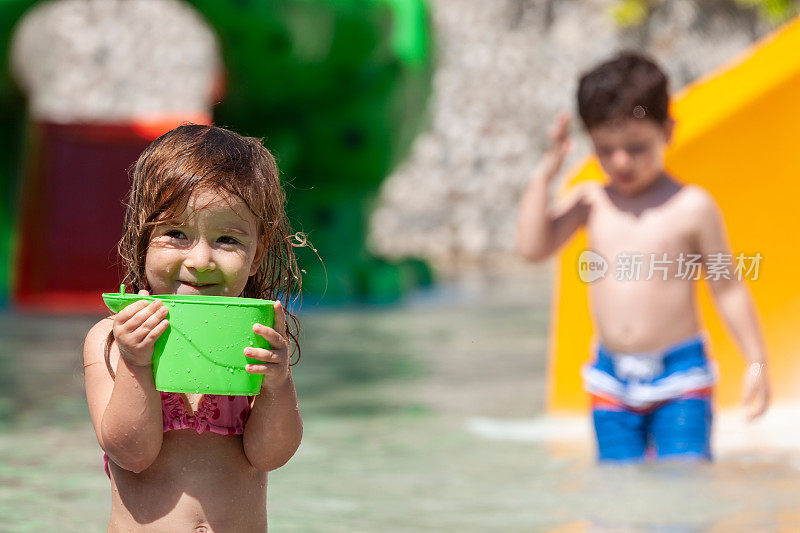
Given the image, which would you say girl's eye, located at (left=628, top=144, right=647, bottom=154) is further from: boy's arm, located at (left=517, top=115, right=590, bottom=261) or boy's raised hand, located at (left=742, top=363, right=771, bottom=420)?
boy's raised hand, located at (left=742, top=363, right=771, bottom=420)

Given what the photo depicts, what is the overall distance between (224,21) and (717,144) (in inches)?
112

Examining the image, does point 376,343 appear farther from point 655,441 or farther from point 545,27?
point 545,27

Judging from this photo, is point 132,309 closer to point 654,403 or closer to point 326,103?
point 654,403

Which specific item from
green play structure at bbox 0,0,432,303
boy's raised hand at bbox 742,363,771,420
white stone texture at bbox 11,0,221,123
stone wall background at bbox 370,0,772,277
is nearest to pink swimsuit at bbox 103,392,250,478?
boy's raised hand at bbox 742,363,771,420

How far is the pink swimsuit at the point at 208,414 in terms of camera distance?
5.08ft

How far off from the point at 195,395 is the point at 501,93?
28.3 feet

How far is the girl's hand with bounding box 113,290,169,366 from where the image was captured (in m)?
1.39

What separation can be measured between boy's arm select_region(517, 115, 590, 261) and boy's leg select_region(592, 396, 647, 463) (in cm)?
41

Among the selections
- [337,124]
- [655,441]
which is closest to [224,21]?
[337,124]

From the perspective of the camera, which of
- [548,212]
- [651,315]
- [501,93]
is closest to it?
[651,315]

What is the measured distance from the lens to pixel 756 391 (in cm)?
272

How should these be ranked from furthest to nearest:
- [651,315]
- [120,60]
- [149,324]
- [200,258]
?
[120,60] → [651,315] → [200,258] → [149,324]

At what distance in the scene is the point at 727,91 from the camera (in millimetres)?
3688

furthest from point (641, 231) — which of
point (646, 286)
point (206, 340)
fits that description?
point (206, 340)
